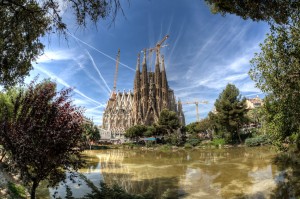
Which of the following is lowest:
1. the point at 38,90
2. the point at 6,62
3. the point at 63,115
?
the point at 63,115

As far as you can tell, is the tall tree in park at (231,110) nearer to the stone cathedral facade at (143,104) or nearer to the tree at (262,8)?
the tree at (262,8)

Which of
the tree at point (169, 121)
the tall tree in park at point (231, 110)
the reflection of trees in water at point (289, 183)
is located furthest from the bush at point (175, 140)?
the reflection of trees in water at point (289, 183)

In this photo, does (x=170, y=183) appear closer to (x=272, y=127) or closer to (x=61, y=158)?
(x=272, y=127)

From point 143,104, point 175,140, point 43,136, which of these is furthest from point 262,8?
point 143,104

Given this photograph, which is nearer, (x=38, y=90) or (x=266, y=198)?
(x=38, y=90)

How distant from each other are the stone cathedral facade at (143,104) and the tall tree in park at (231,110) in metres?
55.6

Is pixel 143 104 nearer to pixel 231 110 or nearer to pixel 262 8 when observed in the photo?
pixel 231 110

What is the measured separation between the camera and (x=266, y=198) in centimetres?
1109

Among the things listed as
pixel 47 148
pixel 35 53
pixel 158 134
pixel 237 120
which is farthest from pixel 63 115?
pixel 158 134

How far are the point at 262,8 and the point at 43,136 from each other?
8.81 m

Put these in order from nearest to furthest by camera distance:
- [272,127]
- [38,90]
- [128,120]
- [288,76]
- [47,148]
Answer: [47,148] < [38,90] < [288,76] < [272,127] < [128,120]

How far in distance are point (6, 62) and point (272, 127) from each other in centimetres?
1505

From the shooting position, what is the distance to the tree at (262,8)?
8.19 meters

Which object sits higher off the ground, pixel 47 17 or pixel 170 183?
pixel 47 17
